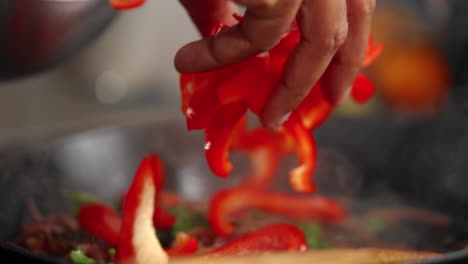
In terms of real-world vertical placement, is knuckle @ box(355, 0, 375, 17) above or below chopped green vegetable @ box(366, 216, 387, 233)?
above

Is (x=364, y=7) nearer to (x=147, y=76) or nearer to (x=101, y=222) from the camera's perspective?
(x=101, y=222)

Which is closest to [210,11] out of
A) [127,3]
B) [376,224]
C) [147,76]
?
[127,3]

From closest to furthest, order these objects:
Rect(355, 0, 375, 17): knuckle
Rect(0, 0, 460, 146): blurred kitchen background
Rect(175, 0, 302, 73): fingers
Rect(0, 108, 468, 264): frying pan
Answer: Rect(175, 0, 302, 73): fingers < Rect(355, 0, 375, 17): knuckle < Rect(0, 108, 468, 264): frying pan < Rect(0, 0, 460, 146): blurred kitchen background

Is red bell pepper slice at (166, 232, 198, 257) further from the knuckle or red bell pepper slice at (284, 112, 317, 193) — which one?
the knuckle

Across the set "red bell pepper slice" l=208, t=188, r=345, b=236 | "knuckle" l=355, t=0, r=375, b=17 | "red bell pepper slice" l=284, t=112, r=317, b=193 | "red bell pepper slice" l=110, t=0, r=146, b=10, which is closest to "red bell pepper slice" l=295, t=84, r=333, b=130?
"red bell pepper slice" l=284, t=112, r=317, b=193

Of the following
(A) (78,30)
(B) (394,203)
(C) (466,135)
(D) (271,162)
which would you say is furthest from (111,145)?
(C) (466,135)

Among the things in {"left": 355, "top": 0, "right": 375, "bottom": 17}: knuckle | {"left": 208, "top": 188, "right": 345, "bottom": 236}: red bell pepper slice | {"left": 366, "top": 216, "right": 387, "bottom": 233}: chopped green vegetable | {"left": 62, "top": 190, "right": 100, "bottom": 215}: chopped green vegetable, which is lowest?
{"left": 366, "top": 216, "right": 387, "bottom": 233}: chopped green vegetable
